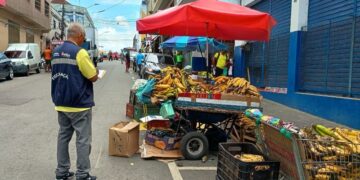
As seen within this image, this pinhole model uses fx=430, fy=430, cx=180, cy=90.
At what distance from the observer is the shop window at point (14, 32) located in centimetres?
3441

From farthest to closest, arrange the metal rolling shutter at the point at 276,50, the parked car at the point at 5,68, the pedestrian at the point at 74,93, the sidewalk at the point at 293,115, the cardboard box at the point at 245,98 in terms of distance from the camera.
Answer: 1. the parked car at the point at 5,68
2. the metal rolling shutter at the point at 276,50
3. the sidewalk at the point at 293,115
4. the cardboard box at the point at 245,98
5. the pedestrian at the point at 74,93

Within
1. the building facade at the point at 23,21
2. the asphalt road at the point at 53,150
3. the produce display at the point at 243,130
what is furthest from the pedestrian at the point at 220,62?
the building facade at the point at 23,21

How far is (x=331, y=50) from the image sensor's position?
36.0 feet

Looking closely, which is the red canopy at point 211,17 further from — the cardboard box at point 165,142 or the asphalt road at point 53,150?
the asphalt road at point 53,150

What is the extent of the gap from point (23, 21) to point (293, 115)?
33.7m

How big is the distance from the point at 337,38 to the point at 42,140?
737 centimetres

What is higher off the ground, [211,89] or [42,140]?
[211,89]

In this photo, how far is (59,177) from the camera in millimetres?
5418

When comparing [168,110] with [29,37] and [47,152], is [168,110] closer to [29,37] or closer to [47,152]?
[47,152]

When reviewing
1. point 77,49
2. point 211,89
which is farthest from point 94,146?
point 77,49

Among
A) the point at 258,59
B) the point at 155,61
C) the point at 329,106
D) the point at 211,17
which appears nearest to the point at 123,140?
the point at 211,17

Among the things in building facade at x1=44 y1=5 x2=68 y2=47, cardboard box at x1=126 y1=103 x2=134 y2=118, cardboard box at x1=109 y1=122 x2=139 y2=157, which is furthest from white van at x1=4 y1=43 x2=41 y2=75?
building facade at x1=44 y1=5 x2=68 y2=47

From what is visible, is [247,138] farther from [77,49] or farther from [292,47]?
[292,47]

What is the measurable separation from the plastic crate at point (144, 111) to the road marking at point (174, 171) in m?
2.96
